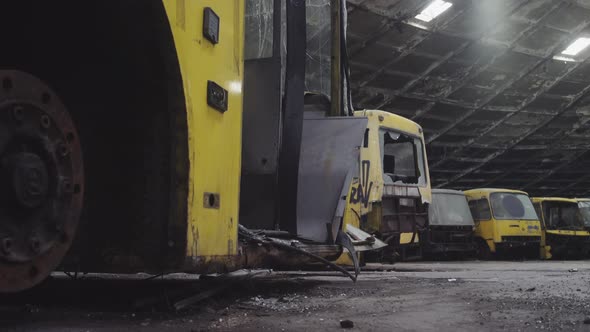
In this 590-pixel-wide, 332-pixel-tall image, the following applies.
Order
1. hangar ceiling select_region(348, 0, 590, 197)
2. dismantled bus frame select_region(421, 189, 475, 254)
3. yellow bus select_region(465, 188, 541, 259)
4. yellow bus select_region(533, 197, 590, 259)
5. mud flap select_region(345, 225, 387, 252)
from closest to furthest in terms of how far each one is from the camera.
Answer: mud flap select_region(345, 225, 387, 252), hangar ceiling select_region(348, 0, 590, 197), dismantled bus frame select_region(421, 189, 475, 254), yellow bus select_region(465, 188, 541, 259), yellow bus select_region(533, 197, 590, 259)

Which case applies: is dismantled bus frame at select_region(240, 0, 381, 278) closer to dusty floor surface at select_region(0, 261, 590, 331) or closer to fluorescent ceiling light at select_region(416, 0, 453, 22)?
dusty floor surface at select_region(0, 261, 590, 331)

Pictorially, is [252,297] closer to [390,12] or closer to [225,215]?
[225,215]

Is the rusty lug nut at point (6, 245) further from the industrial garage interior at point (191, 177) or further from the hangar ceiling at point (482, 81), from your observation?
the hangar ceiling at point (482, 81)

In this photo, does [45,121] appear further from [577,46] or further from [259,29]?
[577,46]

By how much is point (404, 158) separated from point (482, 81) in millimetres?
5494

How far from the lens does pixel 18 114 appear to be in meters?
1.45

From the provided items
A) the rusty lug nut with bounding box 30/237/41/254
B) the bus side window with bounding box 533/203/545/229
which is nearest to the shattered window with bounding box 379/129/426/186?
the bus side window with bounding box 533/203/545/229

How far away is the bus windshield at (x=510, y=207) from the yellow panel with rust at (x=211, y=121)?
1134cm

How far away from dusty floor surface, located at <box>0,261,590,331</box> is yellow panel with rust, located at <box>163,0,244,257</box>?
41 centimetres

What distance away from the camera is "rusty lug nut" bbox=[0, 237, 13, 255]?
4.55 ft

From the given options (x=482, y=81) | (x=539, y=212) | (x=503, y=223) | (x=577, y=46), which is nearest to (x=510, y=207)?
(x=503, y=223)

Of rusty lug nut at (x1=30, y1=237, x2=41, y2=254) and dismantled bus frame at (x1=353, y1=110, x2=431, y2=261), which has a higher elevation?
dismantled bus frame at (x1=353, y1=110, x2=431, y2=261)

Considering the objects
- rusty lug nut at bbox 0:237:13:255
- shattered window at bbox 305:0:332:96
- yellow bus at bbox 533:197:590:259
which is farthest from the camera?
yellow bus at bbox 533:197:590:259

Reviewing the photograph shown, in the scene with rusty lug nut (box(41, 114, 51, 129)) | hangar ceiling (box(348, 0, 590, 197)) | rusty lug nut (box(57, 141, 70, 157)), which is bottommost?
rusty lug nut (box(57, 141, 70, 157))
